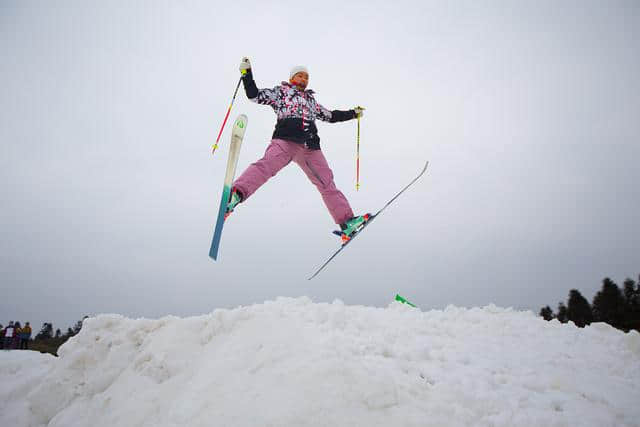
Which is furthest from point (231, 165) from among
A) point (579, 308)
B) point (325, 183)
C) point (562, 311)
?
point (562, 311)

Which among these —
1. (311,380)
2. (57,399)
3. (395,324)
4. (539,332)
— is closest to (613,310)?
(539,332)

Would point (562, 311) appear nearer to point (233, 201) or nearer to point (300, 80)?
point (300, 80)

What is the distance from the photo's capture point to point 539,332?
3035mm

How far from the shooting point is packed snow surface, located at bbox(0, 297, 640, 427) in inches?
71.2

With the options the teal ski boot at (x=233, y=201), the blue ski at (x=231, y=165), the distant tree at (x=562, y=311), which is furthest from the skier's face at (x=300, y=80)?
the distant tree at (x=562, y=311)

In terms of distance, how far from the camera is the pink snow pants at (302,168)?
4.18 meters

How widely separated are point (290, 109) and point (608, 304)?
926 inches

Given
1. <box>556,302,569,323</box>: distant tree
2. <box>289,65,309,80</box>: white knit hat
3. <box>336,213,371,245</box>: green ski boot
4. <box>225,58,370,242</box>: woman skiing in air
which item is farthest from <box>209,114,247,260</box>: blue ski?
<box>556,302,569,323</box>: distant tree

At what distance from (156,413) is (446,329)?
2.62 m

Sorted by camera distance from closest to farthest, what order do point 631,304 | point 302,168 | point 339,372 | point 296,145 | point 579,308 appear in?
point 339,372
point 296,145
point 302,168
point 579,308
point 631,304

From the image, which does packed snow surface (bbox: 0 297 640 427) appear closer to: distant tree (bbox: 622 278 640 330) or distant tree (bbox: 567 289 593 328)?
distant tree (bbox: 567 289 593 328)

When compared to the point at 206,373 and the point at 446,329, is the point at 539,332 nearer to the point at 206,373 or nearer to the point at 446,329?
the point at 446,329

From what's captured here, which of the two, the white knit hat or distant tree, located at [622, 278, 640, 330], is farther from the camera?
distant tree, located at [622, 278, 640, 330]

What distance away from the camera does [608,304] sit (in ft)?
59.8
